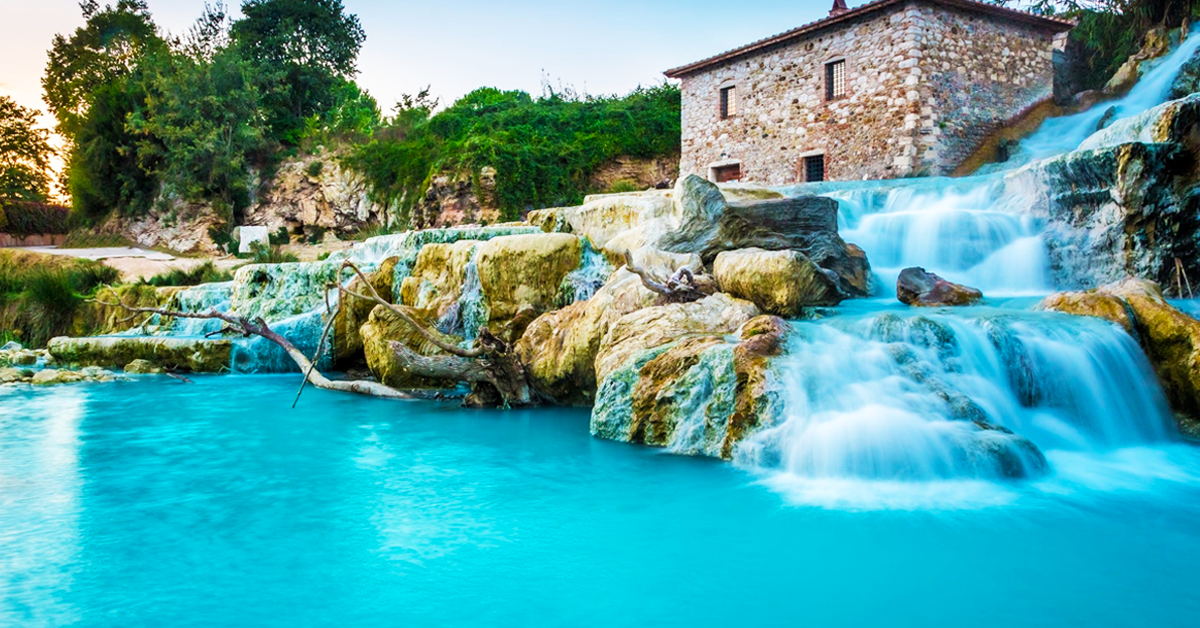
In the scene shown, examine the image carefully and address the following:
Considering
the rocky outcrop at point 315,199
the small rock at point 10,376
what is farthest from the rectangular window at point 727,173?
the small rock at point 10,376

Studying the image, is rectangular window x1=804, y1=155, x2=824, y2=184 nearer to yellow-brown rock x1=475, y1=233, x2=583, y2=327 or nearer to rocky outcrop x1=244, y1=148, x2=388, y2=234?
yellow-brown rock x1=475, y1=233, x2=583, y2=327

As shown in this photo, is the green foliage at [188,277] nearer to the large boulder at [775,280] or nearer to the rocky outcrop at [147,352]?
the rocky outcrop at [147,352]

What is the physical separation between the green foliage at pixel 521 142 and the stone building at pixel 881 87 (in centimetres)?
321

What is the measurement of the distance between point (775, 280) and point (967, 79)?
12.6m

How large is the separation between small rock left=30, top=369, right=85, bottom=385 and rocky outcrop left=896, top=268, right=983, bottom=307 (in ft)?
35.9

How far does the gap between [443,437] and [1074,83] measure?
20.7 m

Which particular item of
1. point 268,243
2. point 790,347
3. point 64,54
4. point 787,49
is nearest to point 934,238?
point 790,347

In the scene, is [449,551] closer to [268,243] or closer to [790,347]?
[790,347]

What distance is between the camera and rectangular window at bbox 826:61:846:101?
62.2ft

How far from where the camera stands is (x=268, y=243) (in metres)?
24.5

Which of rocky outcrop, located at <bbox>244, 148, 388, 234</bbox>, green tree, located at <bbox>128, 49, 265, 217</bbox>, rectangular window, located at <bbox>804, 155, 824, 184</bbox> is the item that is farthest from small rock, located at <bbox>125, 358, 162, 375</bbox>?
green tree, located at <bbox>128, 49, 265, 217</bbox>

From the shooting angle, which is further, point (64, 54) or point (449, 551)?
point (64, 54)

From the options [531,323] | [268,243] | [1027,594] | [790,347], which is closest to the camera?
[1027,594]

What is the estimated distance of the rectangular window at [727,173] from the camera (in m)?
21.9
